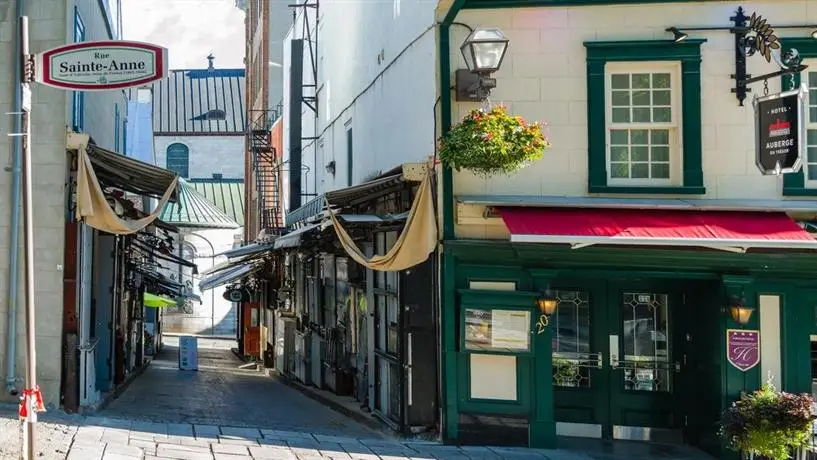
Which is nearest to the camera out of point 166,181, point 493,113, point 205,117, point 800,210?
point 493,113

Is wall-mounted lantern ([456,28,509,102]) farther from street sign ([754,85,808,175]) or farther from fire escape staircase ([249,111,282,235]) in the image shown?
fire escape staircase ([249,111,282,235])

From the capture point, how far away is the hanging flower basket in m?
9.42

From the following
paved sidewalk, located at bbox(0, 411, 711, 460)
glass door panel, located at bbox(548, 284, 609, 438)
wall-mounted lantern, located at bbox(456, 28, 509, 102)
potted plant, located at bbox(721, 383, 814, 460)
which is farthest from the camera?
glass door panel, located at bbox(548, 284, 609, 438)

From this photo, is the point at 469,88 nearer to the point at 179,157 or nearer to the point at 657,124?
the point at 657,124

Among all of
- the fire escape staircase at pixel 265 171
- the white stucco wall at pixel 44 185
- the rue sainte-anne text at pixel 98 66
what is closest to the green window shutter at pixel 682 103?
the rue sainte-anne text at pixel 98 66

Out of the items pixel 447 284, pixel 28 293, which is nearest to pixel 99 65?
pixel 28 293

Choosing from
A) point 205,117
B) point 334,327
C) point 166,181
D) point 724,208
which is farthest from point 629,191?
point 205,117

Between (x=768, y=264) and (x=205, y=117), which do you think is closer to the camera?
(x=768, y=264)

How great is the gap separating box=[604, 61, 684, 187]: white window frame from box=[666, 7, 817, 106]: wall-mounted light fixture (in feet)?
1.40

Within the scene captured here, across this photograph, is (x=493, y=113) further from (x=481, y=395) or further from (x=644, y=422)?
(x=644, y=422)

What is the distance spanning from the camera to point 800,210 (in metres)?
10.3

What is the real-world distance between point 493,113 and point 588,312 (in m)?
3.45

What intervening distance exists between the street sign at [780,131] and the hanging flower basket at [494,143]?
259 cm

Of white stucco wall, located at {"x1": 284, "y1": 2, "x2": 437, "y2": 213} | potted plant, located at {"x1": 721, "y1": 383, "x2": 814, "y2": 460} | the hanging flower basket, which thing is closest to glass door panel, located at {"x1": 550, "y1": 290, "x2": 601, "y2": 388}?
potted plant, located at {"x1": 721, "y1": 383, "x2": 814, "y2": 460}
